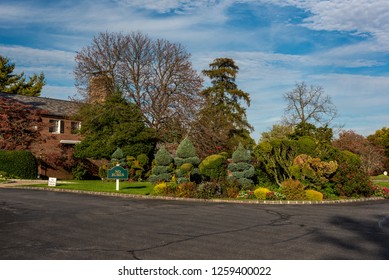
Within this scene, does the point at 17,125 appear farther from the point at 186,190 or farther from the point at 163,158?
the point at 186,190

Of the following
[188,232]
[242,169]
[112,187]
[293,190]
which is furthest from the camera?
[112,187]

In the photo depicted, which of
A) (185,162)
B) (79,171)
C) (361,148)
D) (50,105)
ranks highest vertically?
(50,105)

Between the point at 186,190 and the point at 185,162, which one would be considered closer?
the point at 186,190

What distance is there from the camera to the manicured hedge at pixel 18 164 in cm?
3416

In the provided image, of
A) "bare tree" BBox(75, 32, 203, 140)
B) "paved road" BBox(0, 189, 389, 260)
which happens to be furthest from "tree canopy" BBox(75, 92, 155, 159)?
"paved road" BBox(0, 189, 389, 260)

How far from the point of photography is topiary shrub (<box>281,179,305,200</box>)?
68.4 ft

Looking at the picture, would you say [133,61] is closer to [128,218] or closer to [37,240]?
[128,218]

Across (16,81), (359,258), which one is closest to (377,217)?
(359,258)

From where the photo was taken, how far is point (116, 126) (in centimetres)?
3741

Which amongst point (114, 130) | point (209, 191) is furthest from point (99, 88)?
point (209, 191)

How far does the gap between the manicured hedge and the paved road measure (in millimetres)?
18673

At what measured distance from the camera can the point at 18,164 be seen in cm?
3472

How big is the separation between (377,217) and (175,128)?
2424 cm

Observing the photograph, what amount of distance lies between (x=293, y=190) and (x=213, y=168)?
4951 mm
